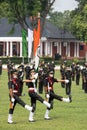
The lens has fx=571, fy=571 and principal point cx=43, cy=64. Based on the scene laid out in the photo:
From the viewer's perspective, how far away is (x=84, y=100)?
96.7ft

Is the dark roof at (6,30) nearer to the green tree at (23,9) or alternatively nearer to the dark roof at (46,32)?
the dark roof at (46,32)

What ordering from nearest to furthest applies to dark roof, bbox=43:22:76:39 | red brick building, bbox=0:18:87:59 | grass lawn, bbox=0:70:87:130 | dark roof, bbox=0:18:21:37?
grass lawn, bbox=0:70:87:130 → red brick building, bbox=0:18:87:59 → dark roof, bbox=0:18:21:37 → dark roof, bbox=43:22:76:39

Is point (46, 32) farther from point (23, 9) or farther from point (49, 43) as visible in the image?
point (23, 9)

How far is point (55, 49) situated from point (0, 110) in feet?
213

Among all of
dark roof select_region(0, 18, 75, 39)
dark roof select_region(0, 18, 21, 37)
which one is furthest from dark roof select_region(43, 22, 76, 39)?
dark roof select_region(0, 18, 21, 37)

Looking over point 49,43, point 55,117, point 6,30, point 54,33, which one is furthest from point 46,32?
point 55,117

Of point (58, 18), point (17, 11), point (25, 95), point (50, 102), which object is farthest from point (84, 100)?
point (58, 18)

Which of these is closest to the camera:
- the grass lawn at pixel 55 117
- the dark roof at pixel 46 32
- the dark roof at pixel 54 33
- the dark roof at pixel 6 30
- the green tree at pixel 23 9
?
the grass lawn at pixel 55 117

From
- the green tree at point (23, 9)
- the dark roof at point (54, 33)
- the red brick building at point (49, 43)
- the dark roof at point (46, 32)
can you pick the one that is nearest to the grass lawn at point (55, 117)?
the green tree at point (23, 9)

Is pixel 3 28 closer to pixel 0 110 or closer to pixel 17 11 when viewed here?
pixel 17 11

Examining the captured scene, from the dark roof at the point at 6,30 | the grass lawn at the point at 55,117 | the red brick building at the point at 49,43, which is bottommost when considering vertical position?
the red brick building at the point at 49,43

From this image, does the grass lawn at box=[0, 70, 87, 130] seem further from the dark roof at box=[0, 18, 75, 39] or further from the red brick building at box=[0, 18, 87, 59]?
the dark roof at box=[0, 18, 75, 39]

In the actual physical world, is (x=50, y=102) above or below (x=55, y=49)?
above

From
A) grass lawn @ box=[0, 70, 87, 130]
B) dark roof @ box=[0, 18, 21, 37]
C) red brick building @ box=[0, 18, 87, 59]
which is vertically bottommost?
red brick building @ box=[0, 18, 87, 59]
